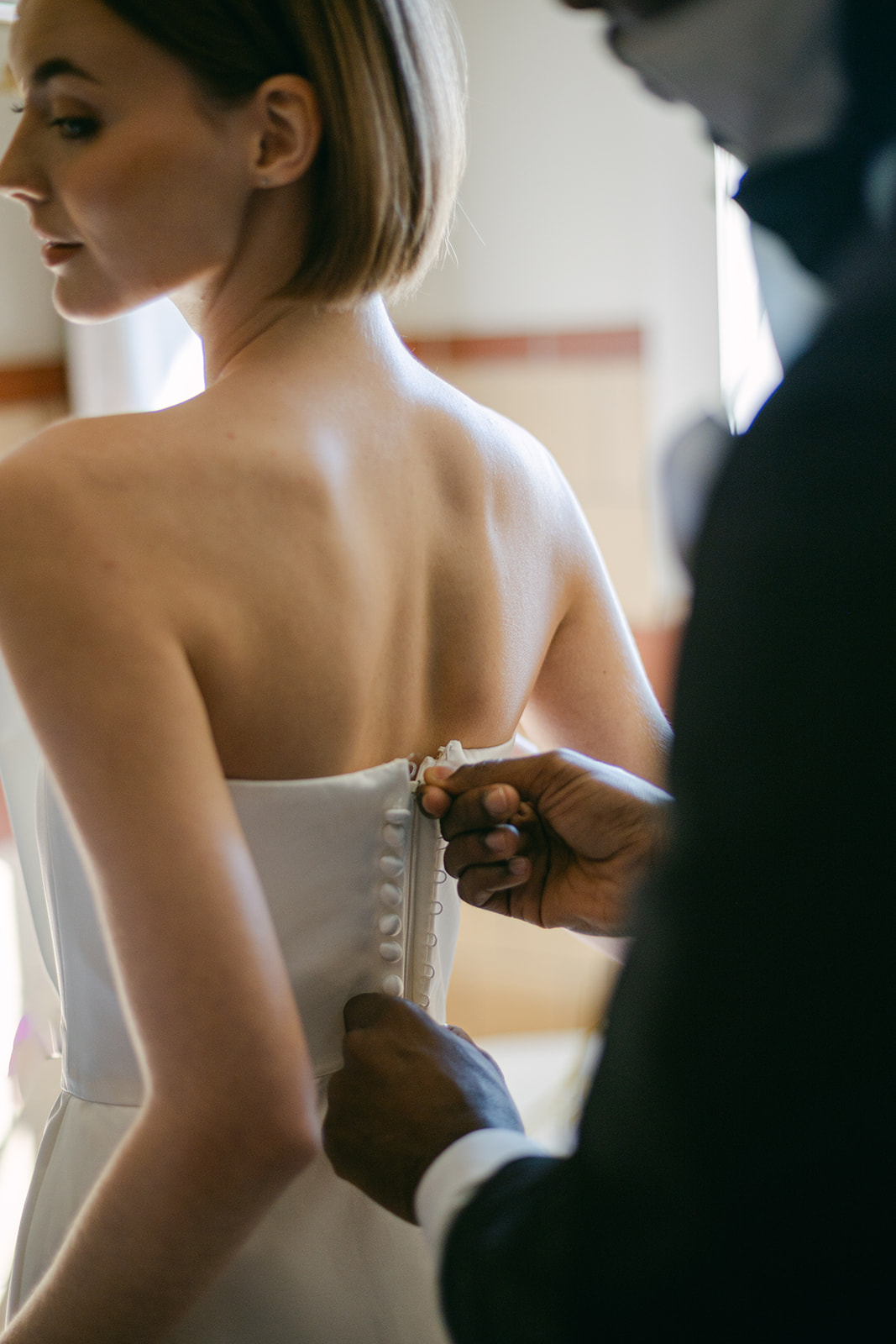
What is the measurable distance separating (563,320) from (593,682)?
1.66 meters

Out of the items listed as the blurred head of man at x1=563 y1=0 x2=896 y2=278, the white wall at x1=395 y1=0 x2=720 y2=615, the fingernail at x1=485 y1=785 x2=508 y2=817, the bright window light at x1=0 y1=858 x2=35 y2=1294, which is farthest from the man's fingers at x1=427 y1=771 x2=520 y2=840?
the white wall at x1=395 y1=0 x2=720 y2=615

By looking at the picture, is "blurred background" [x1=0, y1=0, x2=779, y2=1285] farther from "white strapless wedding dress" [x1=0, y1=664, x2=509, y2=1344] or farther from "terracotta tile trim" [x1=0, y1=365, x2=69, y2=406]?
"white strapless wedding dress" [x1=0, y1=664, x2=509, y2=1344]

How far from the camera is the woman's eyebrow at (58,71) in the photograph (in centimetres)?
73

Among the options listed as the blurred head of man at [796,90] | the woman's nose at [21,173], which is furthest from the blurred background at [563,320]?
the blurred head of man at [796,90]

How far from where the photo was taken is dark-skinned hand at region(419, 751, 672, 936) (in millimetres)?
831

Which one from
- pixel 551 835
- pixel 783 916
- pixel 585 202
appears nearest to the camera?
pixel 783 916

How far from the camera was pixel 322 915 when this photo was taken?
31.4 inches

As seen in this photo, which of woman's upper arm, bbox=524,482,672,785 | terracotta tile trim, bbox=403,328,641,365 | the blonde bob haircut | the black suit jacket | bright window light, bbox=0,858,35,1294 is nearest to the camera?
the black suit jacket

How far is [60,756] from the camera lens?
614 mm

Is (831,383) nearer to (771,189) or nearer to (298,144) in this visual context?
(771,189)

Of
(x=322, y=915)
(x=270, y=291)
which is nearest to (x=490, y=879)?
(x=322, y=915)

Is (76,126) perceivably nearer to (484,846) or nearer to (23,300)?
(484,846)

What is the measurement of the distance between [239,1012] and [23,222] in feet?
6.67

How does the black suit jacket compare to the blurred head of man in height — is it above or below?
below
